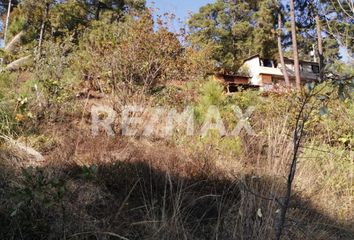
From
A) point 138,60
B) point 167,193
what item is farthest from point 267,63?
point 167,193

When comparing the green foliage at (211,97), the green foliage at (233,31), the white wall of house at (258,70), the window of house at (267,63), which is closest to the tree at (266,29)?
the green foliage at (233,31)

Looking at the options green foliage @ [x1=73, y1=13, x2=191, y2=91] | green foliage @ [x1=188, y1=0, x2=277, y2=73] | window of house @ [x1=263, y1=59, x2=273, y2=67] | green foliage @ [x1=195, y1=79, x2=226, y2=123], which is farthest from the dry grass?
window of house @ [x1=263, y1=59, x2=273, y2=67]

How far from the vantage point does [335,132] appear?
640 cm

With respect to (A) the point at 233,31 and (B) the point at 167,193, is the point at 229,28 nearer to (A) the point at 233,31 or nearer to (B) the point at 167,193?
(A) the point at 233,31

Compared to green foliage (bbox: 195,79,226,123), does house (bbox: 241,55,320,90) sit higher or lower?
higher

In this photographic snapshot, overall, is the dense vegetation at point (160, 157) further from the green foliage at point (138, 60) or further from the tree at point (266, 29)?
the tree at point (266, 29)

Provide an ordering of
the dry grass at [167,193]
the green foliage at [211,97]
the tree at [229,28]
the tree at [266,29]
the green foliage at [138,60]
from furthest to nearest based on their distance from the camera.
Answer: the tree at [229,28] → the tree at [266,29] → the green foliage at [138,60] → the green foliage at [211,97] → the dry grass at [167,193]

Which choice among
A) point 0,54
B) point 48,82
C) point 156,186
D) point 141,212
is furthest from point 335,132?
point 0,54

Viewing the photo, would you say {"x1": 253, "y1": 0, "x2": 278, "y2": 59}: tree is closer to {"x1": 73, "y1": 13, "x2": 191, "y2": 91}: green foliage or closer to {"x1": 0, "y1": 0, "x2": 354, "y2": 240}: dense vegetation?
{"x1": 73, "y1": 13, "x2": 191, "y2": 91}: green foliage

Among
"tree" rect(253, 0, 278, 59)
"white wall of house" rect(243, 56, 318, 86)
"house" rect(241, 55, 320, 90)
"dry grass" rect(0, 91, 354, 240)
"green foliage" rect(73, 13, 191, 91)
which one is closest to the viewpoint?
"dry grass" rect(0, 91, 354, 240)

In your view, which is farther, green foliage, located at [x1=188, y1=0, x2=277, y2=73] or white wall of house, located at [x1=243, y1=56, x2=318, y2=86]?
white wall of house, located at [x1=243, y1=56, x2=318, y2=86]

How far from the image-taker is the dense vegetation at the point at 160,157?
2676 millimetres

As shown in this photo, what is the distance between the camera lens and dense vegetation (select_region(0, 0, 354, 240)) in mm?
2676

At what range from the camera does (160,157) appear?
415 cm
